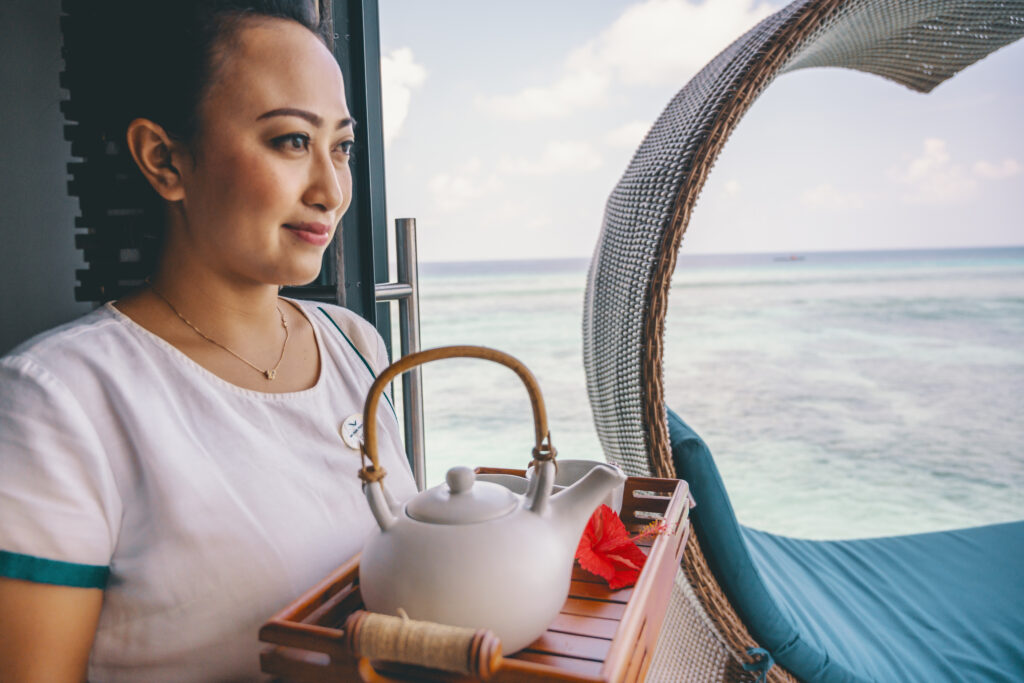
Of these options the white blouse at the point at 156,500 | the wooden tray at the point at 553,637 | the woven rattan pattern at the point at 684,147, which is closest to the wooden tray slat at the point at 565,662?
the wooden tray at the point at 553,637

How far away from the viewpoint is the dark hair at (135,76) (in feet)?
2.87

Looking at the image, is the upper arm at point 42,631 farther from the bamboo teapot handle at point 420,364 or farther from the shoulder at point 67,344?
the bamboo teapot handle at point 420,364

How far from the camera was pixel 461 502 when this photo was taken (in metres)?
0.62

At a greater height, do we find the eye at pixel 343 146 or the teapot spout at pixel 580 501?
the eye at pixel 343 146

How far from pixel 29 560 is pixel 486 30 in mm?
19353

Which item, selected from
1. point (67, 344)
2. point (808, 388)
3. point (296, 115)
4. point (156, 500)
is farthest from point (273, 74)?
point (808, 388)

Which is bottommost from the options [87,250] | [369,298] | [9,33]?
[369,298]

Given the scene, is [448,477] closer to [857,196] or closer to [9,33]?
[9,33]

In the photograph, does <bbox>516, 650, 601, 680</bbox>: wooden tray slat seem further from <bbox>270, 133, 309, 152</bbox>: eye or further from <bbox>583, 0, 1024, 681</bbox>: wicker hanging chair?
<bbox>583, 0, 1024, 681</bbox>: wicker hanging chair

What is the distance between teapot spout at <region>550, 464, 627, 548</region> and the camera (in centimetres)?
64

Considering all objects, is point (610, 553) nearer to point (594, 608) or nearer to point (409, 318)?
point (594, 608)

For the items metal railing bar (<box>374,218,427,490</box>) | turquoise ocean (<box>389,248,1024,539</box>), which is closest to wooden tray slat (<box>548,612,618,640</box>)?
metal railing bar (<box>374,218,427,490</box>)

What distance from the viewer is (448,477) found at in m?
0.65

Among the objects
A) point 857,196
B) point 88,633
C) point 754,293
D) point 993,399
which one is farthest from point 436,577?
point 857,196
